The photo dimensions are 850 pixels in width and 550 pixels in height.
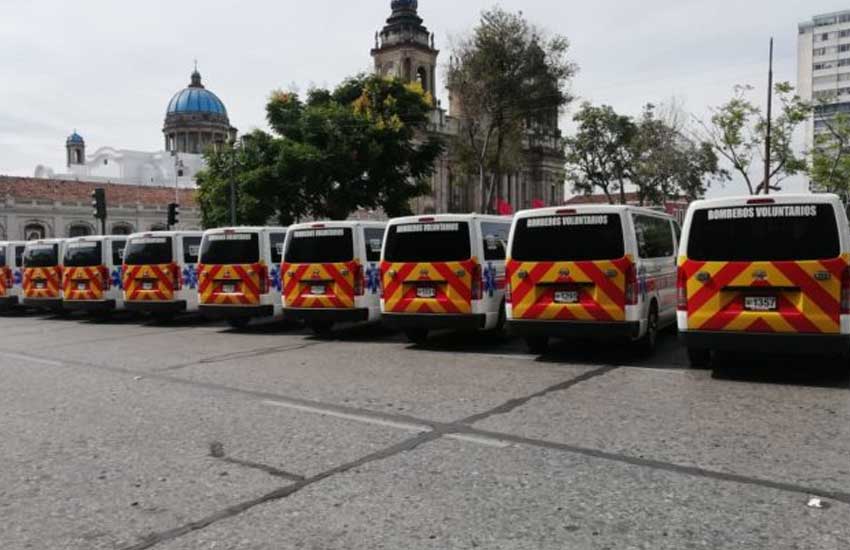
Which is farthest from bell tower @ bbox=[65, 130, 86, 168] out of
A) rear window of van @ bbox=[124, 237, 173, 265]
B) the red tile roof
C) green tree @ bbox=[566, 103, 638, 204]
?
rear window of van @ bbox=[124, 237, 173, 265]

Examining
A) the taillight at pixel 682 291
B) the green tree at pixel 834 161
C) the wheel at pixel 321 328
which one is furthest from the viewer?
the green tree at pixel 834 161

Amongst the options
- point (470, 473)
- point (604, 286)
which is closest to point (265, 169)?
point (604, 286)

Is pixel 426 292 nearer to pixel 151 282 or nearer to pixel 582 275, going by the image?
pixel 582 275

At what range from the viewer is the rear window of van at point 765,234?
25.8ft

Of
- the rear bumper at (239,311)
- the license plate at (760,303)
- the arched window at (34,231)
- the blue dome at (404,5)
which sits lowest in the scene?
the rear bumper at (239,311)

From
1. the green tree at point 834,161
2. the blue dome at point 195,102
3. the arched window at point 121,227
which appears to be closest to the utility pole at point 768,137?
the green tree at point 834,161

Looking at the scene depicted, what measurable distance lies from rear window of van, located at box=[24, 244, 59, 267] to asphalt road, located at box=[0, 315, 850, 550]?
9526 millimetres

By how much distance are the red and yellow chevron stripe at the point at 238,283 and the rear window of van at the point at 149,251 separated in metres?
1.93

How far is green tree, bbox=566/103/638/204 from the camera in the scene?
48.5 metres

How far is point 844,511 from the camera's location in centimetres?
424

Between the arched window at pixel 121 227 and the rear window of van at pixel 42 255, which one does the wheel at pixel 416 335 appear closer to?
the rear window of van at pixel 42 255

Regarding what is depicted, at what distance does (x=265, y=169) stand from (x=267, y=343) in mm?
18560

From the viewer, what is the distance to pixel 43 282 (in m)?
18.7

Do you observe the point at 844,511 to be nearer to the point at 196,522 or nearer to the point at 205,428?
the point at 196,522
